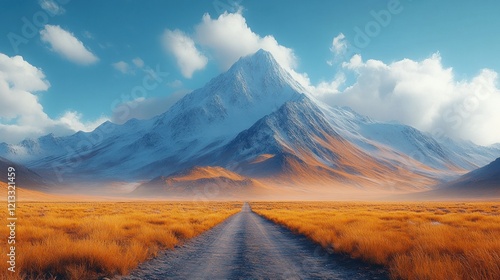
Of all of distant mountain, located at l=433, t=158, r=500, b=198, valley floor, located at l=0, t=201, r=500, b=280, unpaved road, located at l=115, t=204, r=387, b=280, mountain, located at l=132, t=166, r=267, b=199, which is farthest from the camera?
mountain, located at l=132, t=166, r=267, b=199

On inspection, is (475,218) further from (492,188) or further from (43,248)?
(492,188)

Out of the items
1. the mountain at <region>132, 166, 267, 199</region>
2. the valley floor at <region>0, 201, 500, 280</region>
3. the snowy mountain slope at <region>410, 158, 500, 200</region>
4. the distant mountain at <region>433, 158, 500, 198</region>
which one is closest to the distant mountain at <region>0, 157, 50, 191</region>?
the mountain at <region>132, 166, 267, 199</region>

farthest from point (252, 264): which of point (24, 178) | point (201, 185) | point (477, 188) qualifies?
point (24, 178)

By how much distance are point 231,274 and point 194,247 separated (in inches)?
254

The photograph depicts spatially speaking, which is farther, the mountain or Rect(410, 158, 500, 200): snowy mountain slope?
the mountain

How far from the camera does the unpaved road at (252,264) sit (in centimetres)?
1024

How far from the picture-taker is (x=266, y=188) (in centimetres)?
17375

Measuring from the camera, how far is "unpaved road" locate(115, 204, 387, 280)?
10.2 m

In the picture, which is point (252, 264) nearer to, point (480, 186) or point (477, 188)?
point (477, 188)

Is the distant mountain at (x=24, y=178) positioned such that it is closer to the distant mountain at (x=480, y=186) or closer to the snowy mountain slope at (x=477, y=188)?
the snowy mountain slope at (x=477, y=188)

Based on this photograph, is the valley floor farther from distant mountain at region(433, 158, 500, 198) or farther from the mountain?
distant mountain at region(433, 158, 500, 198)

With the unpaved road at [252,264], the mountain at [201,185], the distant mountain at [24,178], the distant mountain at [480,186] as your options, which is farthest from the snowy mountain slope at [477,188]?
the distant mountain at [24,178]

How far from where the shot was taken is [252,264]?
471 inches

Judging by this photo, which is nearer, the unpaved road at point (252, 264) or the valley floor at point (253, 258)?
the valley floor at point (253, 258)
